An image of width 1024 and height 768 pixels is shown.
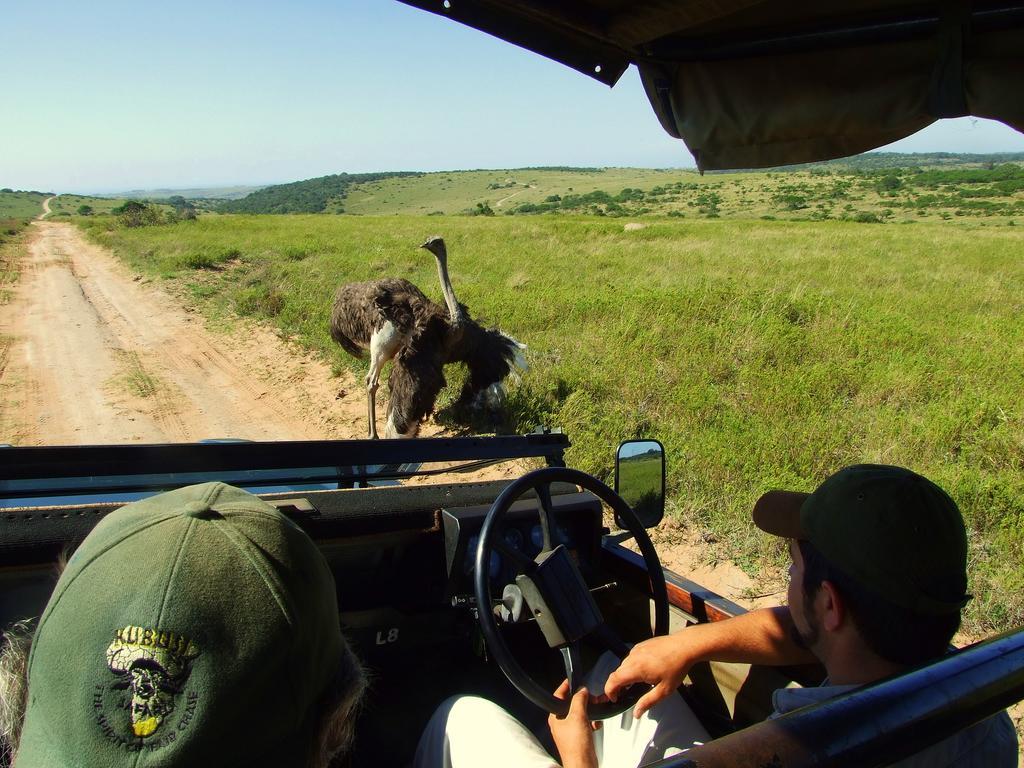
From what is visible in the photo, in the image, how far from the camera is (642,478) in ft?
9.28

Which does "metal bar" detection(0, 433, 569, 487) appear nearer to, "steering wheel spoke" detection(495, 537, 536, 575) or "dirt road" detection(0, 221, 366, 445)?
"steering wheel spoke" detection(495, 537, 536, 575)

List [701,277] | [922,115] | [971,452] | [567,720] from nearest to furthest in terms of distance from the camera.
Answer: [567,720], [922,115], [971,452], [701,277]

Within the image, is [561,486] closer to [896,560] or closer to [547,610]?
[547,610]

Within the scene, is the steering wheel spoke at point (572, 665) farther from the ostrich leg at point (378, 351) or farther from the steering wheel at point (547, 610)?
the ostrich leg at point (378, 351)

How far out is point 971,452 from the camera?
594 cm

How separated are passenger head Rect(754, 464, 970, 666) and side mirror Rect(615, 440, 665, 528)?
3.53ft

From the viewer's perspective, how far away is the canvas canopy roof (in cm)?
188

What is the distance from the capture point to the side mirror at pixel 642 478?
274cm

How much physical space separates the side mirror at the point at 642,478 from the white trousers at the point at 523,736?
25.3 inches

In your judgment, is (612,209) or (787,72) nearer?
(787,72)

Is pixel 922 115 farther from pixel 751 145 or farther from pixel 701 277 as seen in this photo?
pixel 701 277

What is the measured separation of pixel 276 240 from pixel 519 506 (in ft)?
76.1

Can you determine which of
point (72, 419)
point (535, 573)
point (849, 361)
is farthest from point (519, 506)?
point (72, 419)

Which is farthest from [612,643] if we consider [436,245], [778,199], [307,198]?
[307,198]
